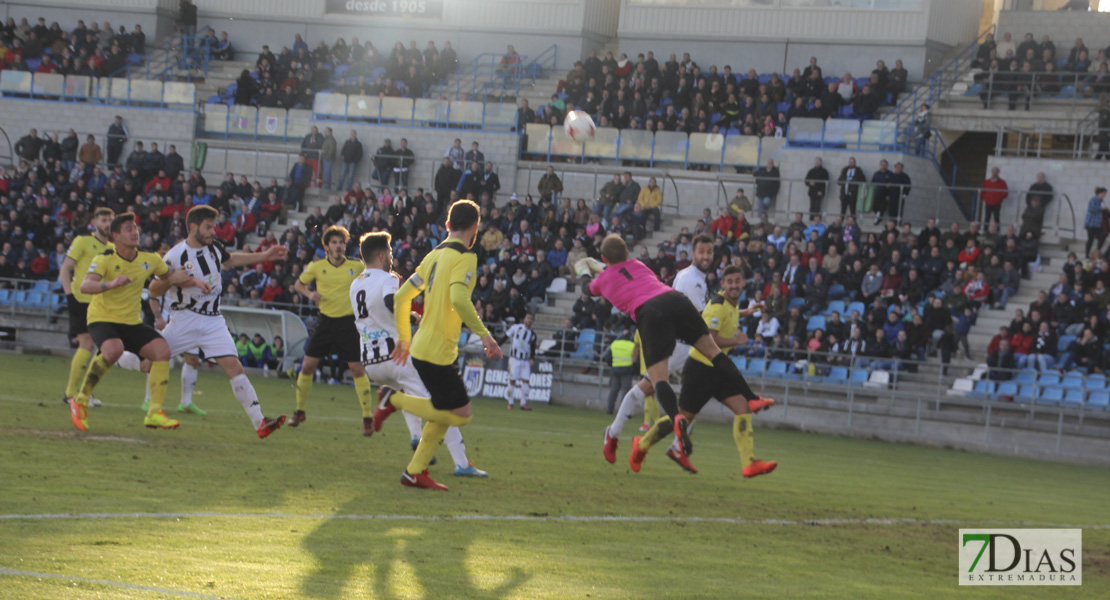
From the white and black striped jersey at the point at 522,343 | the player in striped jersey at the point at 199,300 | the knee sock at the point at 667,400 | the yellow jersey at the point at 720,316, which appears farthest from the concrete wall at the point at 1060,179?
the player in striped jersey at the point at 199,300

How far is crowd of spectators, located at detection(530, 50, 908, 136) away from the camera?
3131 cm

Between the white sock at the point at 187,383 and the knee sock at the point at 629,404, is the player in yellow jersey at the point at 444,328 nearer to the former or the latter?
the knee sock at the point at 629,404

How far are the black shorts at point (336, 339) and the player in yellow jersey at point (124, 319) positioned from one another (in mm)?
1694

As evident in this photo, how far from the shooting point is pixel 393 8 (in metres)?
40.2

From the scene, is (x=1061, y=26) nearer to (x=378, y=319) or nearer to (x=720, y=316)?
(x=720, y=316)

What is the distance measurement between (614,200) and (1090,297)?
11.3m

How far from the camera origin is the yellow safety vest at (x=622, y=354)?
21641mm

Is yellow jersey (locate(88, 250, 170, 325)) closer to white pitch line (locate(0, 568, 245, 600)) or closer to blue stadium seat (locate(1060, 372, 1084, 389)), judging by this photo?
white pitch line (locate(0, 568, 245, 600))

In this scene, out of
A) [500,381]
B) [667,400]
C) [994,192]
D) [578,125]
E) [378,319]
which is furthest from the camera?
[994,192]

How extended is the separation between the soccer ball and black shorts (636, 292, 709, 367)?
41.4 ft

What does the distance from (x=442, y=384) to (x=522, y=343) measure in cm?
1385

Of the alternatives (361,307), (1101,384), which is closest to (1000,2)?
(1101,384)

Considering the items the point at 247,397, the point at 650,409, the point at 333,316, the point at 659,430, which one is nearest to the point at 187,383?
the point at 333,316

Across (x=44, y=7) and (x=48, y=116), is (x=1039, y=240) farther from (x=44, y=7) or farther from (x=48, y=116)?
(x=44, y=7)
